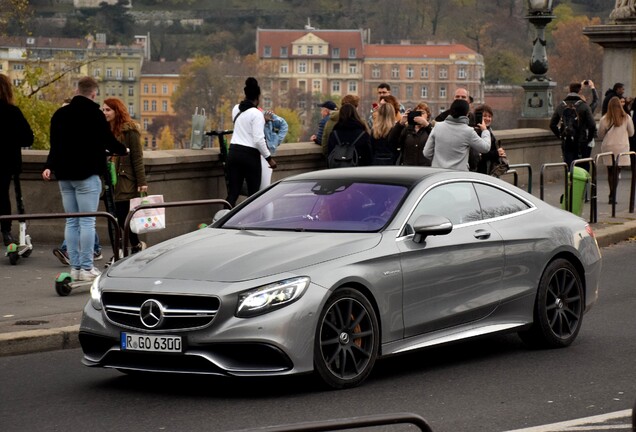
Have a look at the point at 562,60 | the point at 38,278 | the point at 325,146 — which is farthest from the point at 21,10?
the point at 562,60

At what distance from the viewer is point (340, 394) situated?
8.20 m

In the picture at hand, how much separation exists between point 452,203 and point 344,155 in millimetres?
7277

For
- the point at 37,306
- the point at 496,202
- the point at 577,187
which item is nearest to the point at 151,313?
the point at 496,202

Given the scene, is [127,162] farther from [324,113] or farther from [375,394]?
[375,394]

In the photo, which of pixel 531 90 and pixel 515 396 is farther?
pixel 531 90

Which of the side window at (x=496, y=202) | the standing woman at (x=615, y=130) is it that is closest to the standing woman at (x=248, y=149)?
the side window at (x=496, y=202)

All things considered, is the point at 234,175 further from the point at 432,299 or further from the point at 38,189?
the point at 432,299

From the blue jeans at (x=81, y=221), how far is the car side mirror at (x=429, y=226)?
14.1 ft

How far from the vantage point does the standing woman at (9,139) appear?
14.4 m

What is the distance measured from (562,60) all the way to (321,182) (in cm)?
18077

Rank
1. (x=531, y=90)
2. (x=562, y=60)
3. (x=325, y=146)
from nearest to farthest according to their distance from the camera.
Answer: (x=325, y=146) → (x=531, y=90) → (x=562, y=60)

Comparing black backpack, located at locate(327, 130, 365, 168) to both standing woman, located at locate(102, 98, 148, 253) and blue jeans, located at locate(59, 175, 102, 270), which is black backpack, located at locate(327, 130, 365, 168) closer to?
standing woman, located at locate(102, 98, 148, 253)

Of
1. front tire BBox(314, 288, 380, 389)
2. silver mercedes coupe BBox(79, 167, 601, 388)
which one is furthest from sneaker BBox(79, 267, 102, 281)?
front tire BBox(314, 288, 380, 389)

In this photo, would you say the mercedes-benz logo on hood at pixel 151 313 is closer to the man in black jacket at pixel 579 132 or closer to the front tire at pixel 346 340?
the front tire at pixel 346 340
